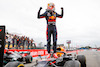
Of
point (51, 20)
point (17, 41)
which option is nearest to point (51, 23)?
point (51, 20)

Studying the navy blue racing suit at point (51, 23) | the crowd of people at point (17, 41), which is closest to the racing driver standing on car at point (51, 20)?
the navy blue racing suit at point (51, 23)

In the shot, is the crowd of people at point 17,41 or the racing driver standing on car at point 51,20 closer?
the racing driver standing on car at point 51,20

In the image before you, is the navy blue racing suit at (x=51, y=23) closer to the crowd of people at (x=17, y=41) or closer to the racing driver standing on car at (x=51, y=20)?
the racing driver standing on car at (x=51, y=20)

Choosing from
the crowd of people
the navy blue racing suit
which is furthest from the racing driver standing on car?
the crowd of people

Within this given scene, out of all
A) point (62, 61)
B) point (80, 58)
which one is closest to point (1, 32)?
point (62, 61)

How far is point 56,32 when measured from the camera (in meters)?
4.68

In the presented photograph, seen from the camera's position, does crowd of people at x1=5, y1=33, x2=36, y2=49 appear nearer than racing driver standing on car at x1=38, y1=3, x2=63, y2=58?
No

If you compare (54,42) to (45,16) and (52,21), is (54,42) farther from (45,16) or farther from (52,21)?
(45,16)

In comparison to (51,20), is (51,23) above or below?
below

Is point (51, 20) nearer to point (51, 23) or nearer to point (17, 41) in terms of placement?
point (51, 23)

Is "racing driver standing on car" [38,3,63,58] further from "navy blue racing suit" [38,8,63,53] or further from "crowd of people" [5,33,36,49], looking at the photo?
"crowd of people" [5,33,36,49]

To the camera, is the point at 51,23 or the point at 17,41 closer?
the point at 51,23

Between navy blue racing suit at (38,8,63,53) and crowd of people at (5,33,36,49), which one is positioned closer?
navy blue racing suit at (38,8,63,53)

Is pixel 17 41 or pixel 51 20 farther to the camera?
pixel 17 41
